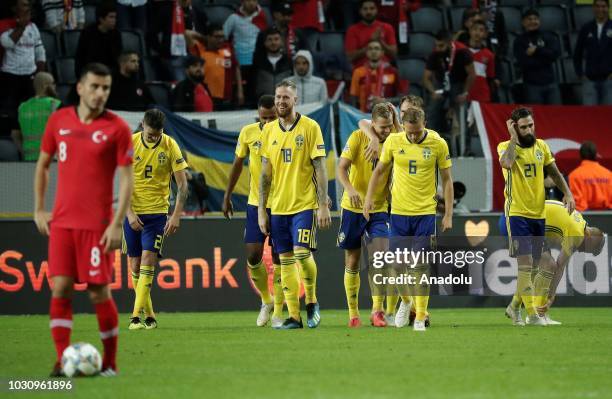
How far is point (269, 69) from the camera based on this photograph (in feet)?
66.5

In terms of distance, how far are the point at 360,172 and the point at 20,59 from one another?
7.87 m

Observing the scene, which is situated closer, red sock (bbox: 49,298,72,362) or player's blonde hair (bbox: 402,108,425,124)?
red sock (bbox: 49,298,72,362)

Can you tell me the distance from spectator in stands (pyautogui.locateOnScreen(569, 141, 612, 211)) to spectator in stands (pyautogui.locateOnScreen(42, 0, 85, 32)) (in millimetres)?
8886

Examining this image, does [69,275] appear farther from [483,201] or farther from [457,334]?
[483,201]

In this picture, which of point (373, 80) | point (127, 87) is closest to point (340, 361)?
point (127, 87)

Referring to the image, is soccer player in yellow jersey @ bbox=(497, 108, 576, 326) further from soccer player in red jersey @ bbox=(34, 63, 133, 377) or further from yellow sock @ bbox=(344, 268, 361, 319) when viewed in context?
soccer player in red jersey @ bbox=(34, 63, 133, 377)

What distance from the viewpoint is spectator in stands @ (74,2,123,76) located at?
63.4ft

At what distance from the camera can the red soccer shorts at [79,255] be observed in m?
8.69

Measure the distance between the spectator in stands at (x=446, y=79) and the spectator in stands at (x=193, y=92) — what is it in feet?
12.1

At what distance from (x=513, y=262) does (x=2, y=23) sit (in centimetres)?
899

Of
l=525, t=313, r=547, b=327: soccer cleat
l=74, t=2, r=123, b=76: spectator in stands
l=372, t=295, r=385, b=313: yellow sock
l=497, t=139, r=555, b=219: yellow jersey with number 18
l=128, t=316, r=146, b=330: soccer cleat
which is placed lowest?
l=525, t=313, r=547, b=327: soccer cleat

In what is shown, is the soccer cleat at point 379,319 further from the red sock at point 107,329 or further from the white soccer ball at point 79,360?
the white soccer ball at point 79,360

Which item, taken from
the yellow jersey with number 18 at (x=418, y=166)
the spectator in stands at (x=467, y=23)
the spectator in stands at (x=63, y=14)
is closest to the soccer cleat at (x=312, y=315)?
the yellow jersey with number 18 at (x=418, y=166)

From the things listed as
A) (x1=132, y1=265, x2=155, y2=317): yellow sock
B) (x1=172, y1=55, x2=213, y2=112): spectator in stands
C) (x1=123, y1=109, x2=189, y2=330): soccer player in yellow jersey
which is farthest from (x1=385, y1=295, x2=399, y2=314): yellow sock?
(x1=172, y1=55, x2=213, y2=112): spectator in stands
